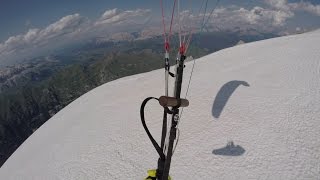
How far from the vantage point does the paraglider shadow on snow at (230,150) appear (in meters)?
9.36

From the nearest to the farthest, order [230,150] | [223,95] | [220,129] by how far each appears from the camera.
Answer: [230,150] → [220,129] → [223,95]

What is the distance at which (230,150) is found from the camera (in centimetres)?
958

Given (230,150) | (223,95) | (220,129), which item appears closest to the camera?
(230,150)

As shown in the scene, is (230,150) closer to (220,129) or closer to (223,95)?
(220,129)

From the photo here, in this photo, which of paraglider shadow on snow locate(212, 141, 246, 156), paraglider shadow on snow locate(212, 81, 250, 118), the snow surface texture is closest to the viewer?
the snow surface texture

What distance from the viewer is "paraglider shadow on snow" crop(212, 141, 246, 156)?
30.7 feet

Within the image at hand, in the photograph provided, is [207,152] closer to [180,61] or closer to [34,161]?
[180,61]

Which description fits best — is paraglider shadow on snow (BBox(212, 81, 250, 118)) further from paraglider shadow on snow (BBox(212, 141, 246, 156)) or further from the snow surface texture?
paraglider shadow on snow (BBox(212, 141, 246, 156))

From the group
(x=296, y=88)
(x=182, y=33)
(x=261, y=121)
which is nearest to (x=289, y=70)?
(x=296, y=88)

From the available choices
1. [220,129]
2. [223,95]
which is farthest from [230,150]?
[223,95]

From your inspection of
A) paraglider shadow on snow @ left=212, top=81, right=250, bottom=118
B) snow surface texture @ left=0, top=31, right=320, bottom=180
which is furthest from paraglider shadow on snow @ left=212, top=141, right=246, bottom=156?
paraglider shadow on snow @ left=212, top=81, right=250, bottom=118

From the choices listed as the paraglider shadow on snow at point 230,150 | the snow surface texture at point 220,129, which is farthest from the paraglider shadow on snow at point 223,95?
the paraglider shadow on snow at point 230,150

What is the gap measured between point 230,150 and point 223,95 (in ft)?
10.3

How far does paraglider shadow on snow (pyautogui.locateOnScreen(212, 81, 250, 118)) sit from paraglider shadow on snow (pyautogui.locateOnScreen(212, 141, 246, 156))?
168 cm
